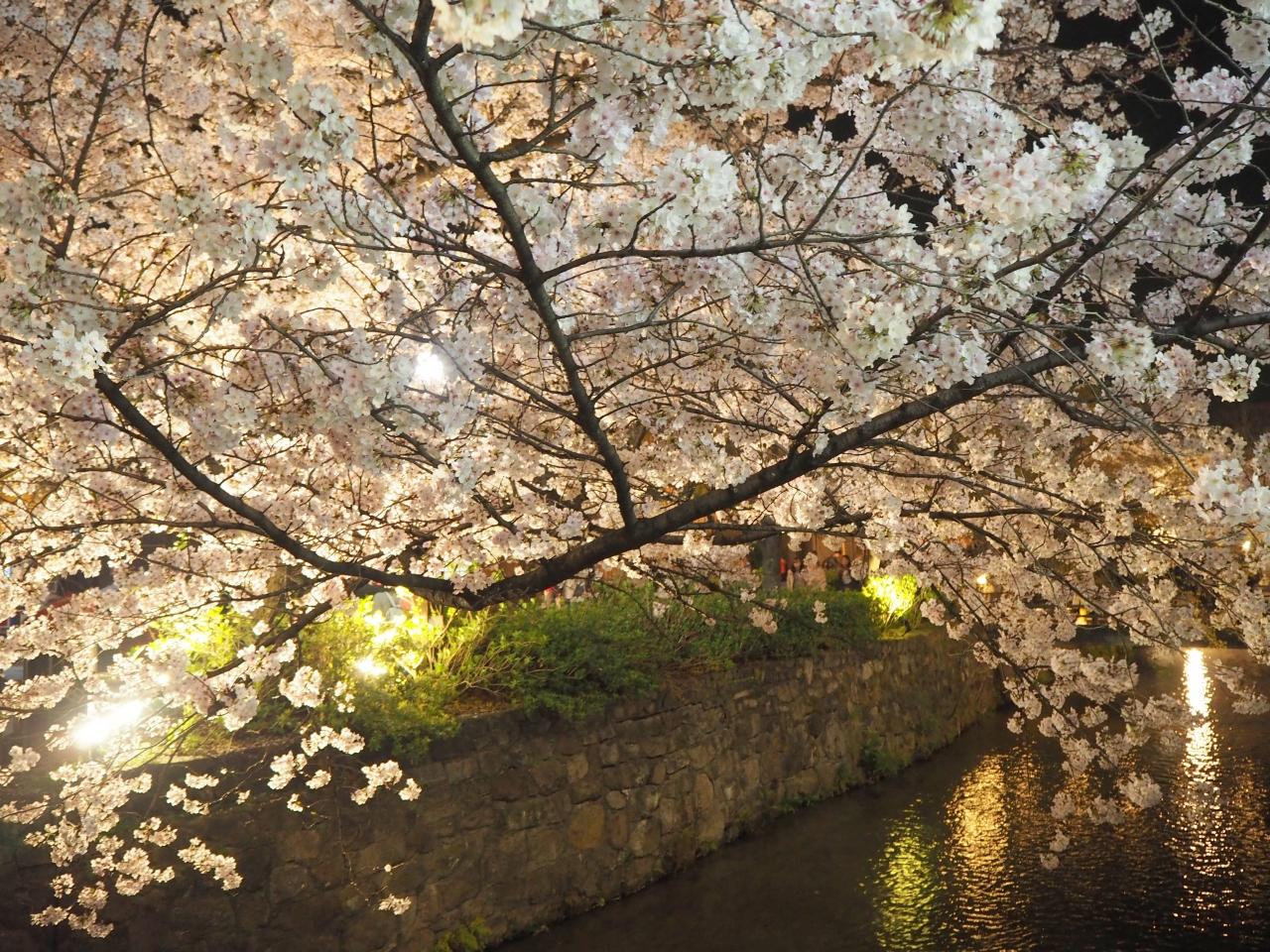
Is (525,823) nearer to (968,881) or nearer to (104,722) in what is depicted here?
(104,722)

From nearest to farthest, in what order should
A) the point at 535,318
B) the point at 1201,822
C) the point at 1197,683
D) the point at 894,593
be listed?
the point at 535,318, the point at 1201,822, the point at 894,593, the point at 1197,683

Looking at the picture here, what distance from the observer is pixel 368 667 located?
Result: 5930 millimetres

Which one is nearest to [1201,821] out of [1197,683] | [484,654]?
[484,654]

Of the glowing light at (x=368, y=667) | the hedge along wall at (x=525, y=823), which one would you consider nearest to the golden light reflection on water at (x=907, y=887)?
the hedge along wall at (x=525, y=823)

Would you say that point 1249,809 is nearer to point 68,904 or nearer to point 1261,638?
point 1261,638

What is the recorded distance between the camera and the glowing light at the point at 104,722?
4.99 m

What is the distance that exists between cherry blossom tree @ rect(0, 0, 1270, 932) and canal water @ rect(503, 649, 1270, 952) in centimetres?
84

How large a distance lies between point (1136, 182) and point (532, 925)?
545cm

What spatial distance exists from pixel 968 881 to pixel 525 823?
329cm

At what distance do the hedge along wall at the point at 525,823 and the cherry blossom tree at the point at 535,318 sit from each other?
0.22 m

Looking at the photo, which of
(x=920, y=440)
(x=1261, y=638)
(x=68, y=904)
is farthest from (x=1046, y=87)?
(x=68, y=904)

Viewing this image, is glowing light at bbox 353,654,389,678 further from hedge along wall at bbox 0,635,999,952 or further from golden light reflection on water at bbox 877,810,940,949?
golden light reflection on water at bbox 877,810,940,949

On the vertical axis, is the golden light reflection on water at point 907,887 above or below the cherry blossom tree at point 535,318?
below

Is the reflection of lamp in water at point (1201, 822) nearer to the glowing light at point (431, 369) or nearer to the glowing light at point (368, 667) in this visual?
the glowing light at point (368, 667)
